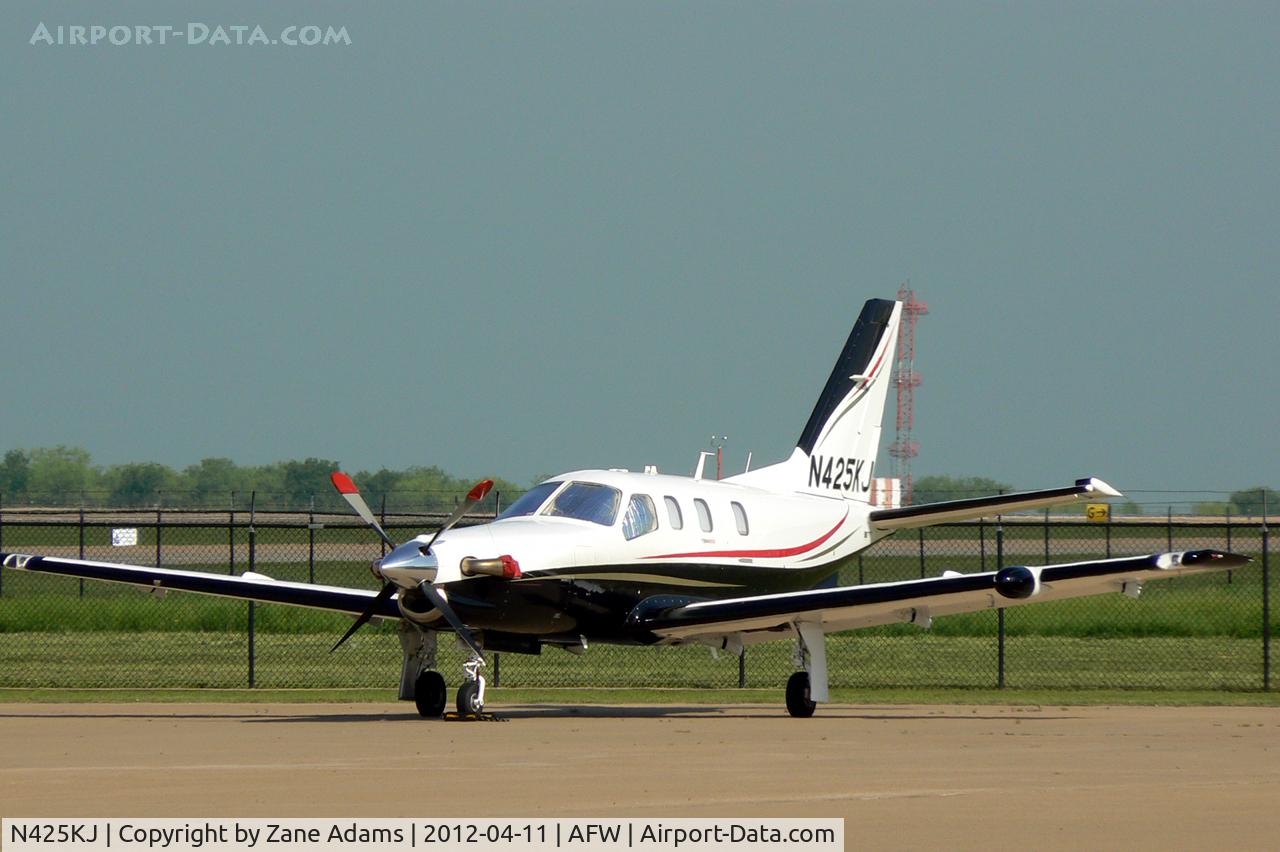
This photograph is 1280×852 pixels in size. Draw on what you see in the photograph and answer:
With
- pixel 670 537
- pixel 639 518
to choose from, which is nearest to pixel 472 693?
pixel 639 518

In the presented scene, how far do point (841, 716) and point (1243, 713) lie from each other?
4.43 meters

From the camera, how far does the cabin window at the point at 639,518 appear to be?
19609 millimetres

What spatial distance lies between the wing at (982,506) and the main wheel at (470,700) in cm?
613

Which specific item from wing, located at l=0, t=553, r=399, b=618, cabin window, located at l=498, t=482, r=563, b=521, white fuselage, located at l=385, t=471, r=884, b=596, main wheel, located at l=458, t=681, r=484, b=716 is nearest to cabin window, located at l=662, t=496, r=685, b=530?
white fuselage, located at l=385, t=471, r=884, b=596

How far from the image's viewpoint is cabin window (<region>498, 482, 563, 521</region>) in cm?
1922

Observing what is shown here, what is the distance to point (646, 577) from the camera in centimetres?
1981

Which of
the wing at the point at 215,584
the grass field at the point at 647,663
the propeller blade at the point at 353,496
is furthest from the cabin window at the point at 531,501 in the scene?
the grass field at the point at 647,663

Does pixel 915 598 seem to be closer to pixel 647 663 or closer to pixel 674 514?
pixel 674 514

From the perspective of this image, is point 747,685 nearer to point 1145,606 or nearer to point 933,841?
point 1145,606

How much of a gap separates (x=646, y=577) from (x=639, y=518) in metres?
0.66

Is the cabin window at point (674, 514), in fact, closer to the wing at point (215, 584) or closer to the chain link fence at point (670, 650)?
the wing at point (215, 584)

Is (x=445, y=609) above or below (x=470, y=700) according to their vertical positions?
above

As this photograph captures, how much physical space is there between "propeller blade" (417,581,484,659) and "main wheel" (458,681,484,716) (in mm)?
433

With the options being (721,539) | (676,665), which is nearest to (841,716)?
(721,539)
